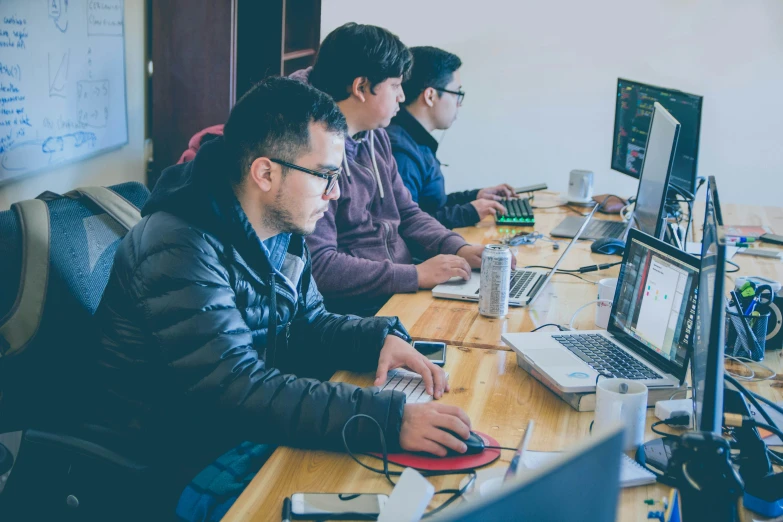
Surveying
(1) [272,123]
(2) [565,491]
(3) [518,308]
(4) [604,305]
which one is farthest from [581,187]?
(2) [565,491]

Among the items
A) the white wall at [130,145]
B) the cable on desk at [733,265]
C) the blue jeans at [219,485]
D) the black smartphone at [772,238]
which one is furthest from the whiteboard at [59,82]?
the black smartphone at [772,238]

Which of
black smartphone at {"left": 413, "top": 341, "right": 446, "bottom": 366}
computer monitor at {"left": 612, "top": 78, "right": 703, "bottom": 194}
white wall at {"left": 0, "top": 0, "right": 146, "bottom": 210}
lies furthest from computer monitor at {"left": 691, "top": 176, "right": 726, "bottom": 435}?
white wall at {"left": 0, "top": 0, "right": 146, "bottom": 210}

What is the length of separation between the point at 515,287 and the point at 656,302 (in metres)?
A: 0.66

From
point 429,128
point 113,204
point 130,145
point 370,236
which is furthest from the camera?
point 429,128

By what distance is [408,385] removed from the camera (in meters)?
1.57

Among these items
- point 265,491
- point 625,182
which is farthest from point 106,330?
point 625,182

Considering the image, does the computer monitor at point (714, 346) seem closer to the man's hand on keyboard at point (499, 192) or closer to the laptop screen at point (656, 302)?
the laptop screen at point (656, 302)

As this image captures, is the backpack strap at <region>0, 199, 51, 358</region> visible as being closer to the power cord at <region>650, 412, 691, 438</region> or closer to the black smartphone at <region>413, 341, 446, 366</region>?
the black smartphone at <region>413, 341, 446, 366</region>

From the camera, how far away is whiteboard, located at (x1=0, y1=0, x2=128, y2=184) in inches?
88.0

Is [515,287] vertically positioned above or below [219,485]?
above

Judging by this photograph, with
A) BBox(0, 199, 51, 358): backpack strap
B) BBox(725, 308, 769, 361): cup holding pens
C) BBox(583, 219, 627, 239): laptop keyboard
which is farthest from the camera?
BBox(583, 219, 627, 239): laptop keyboard

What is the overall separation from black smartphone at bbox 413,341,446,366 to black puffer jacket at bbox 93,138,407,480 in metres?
0.10

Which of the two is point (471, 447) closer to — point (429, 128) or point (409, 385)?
point (409, 385)

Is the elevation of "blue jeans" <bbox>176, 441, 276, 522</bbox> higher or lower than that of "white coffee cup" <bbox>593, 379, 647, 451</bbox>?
lower
